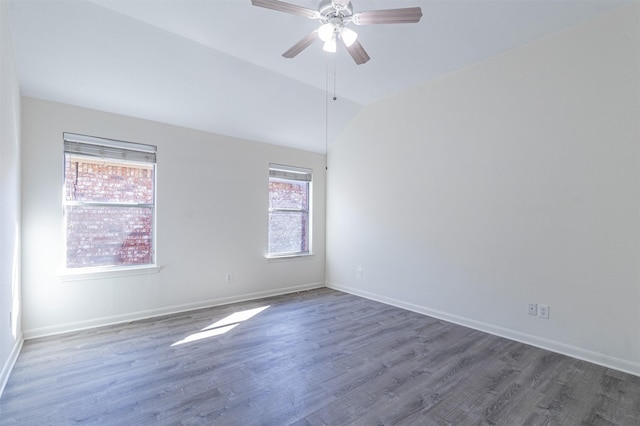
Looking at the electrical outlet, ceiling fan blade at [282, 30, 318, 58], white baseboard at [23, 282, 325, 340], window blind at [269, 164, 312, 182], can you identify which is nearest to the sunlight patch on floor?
white baseboard at [23, 282, 325, 340]

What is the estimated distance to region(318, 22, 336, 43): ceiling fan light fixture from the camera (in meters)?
2.08

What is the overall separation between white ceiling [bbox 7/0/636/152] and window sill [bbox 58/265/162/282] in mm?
1725

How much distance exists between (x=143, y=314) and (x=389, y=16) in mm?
3791

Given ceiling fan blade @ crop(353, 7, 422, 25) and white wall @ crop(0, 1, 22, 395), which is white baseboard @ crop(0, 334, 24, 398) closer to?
white wall @ crop(0, 1, 22, 395)

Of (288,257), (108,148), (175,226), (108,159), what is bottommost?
(288,257)

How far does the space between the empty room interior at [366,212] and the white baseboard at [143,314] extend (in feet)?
0.07

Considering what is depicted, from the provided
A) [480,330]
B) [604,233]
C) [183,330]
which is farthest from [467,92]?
[183,330]

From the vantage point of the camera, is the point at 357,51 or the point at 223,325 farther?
the point at 223,325

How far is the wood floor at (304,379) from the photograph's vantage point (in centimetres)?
184

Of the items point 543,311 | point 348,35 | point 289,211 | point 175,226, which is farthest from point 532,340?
point 175,226

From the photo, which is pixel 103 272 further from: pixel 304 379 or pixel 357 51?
pixel 357 51

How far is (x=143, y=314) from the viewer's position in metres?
3.48

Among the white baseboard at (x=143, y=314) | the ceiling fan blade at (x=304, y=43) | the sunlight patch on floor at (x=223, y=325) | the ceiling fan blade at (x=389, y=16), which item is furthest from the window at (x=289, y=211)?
the ceiling fan blade at (x=389, y=16)

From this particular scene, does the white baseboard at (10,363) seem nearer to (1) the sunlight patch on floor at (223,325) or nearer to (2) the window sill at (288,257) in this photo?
(1) the sunlight patch on floor at (223,325)
